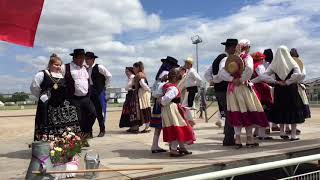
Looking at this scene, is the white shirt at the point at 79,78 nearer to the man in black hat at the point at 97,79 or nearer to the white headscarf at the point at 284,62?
the man in black hat at the point at 97,79

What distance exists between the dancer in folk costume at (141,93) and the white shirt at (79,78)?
2.52 metres

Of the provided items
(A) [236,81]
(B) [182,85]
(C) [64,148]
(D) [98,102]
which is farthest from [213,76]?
(C) [64,148]

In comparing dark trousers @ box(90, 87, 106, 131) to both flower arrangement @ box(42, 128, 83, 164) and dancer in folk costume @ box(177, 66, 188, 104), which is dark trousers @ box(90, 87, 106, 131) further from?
flower arrangement @ box(42, 128, 83, 164)

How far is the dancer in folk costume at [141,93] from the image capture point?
1087cm

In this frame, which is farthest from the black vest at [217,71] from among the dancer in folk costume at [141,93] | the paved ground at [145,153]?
the dancer in folk costume at [141,93]

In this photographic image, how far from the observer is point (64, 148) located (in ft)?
19.1

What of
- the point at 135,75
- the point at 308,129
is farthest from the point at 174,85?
the point at 308,129

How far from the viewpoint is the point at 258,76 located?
28.5 ft

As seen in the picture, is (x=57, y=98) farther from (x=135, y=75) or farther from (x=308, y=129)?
(x=308, y=129)

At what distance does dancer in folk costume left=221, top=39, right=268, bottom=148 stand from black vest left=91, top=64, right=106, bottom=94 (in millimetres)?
2933

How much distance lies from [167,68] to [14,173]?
156 inches

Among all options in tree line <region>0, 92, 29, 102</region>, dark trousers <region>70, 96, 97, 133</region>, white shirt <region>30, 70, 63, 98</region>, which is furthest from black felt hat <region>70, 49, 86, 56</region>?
tree line <region>0, 92, 29, 102</region>

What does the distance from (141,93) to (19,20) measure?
6535mm

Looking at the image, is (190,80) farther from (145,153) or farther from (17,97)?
(17,97)
